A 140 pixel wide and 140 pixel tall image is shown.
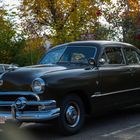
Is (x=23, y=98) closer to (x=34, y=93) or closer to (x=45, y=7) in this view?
(x=34, y=93)

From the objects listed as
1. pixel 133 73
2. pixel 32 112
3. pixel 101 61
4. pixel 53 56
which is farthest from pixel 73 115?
pixel 133 73

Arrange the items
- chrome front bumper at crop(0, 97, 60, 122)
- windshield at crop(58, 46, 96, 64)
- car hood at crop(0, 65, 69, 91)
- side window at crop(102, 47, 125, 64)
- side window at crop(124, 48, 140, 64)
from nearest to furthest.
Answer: chrome front bumper at crop(0, 97, 60, 122) < car hood at crop(0, 65, 69, 91) < windshield at crop(58, 46, 96, 64) < side window at crop(102, 47, 125, 64) < side window at crop(124, 48, 140, 64)

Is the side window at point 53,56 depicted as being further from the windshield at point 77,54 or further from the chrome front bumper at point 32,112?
the chrome front bumper at point 32,112

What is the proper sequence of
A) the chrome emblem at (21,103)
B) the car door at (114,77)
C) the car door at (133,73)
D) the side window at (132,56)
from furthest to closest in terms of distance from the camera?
the side window at (132,56)
the car door at (133,73)
the car door at (114,77)
the chrome emblem at (21,103)

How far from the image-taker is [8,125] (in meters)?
8.91

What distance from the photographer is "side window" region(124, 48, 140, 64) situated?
33.3 feet

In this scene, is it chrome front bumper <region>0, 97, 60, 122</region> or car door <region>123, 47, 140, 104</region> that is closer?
chrome front bumper <region>0, 97, 60, 122</region>

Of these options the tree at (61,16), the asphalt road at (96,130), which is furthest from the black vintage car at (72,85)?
the tree at (61,16)

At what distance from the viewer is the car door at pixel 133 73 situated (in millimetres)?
9906

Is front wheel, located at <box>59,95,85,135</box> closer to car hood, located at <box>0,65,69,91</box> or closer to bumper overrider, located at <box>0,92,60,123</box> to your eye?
bumper overrider, located at <box>0,92,60,123</box>

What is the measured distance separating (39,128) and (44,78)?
1.72 metres

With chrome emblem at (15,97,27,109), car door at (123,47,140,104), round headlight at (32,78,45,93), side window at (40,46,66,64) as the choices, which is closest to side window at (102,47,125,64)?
car door at (123,47,140,104)

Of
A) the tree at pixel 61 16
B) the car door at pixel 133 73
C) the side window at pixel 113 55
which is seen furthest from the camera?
the tree at pixel 61 16

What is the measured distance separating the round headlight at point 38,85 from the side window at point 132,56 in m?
2.84
